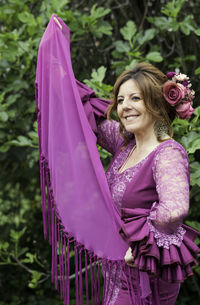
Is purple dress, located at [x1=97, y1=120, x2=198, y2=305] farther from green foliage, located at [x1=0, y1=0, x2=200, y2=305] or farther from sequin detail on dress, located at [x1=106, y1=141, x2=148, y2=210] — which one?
green foliage, located at [x1=0, y1=0, x2=200, y2=305]

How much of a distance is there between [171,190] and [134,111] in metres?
0.40

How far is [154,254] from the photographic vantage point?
4.50ft

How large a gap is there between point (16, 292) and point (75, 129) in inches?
101

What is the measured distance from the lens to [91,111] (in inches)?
78.0

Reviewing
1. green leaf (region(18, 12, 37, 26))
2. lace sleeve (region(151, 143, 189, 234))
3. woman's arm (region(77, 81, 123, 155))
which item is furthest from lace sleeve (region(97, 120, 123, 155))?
green leaf (region(18, 12, 37, 26))

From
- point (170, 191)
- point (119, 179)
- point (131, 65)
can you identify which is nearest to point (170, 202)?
point (170, 191)

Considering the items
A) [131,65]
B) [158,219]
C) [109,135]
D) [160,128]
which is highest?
[131,65]

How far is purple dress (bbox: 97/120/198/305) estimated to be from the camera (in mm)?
1398

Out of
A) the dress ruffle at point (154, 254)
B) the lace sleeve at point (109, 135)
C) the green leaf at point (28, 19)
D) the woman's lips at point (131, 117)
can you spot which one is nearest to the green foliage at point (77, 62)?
the green leaf at point (28, 19)

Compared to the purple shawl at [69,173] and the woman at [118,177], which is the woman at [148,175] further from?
the purple shawl at [69,173]

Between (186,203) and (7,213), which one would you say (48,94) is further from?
(7,213)

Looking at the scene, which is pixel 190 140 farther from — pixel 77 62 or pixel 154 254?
pixel 77 62

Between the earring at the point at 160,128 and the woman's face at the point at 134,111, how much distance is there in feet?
0.07

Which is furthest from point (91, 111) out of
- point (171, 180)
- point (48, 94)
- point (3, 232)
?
point (3, 232)
